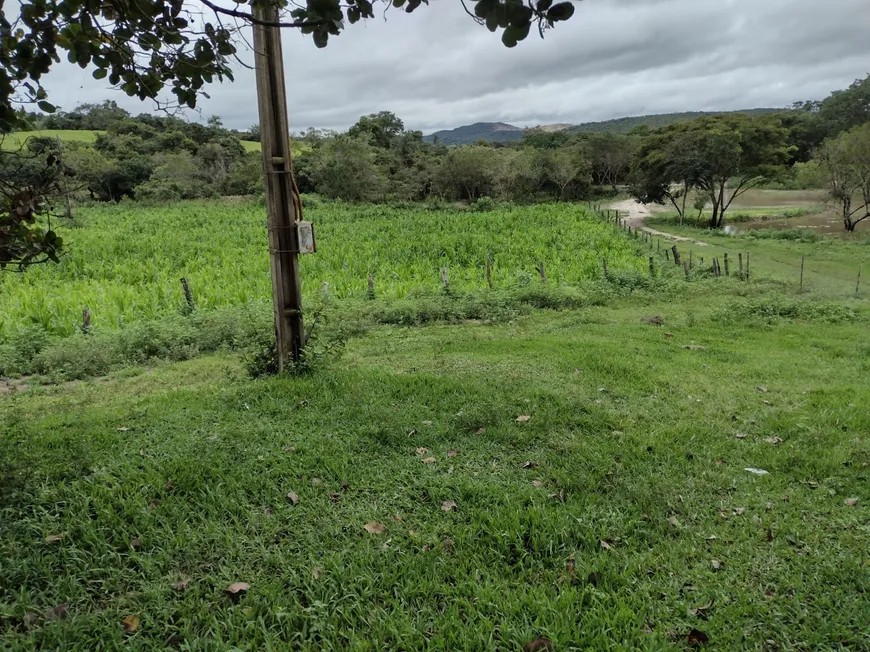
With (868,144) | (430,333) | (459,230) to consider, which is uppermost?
(868,144)

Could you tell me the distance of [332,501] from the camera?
11.9 ft

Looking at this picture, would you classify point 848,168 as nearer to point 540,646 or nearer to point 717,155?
point 717,155

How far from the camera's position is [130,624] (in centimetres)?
253

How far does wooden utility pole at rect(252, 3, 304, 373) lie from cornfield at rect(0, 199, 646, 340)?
23.7 feet

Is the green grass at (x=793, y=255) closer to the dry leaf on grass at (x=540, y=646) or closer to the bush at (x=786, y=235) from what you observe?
the bush at (x=786, y=235)

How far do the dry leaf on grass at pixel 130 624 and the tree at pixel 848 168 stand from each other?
3685 cm

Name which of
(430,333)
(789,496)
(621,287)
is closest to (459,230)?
(621,287)

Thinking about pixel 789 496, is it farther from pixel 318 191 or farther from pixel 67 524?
pixel 318 191

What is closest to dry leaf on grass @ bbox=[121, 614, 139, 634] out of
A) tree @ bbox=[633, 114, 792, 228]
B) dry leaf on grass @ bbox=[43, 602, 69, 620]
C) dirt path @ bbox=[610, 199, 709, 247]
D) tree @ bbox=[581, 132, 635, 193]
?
dry leaf on grass @ bbox=[43, 602, 69, 620]

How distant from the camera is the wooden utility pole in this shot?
5.75 m

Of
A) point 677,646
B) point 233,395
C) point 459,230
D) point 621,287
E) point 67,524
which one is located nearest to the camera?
point 677,646

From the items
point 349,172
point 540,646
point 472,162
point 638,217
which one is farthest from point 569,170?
point 540,646

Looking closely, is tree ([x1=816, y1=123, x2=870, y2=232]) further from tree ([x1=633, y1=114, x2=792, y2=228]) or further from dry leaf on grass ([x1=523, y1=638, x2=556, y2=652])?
dry leaf on grass ([x1=523, y1=638, x2=556, y2=652])

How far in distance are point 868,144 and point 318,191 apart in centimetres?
3610
